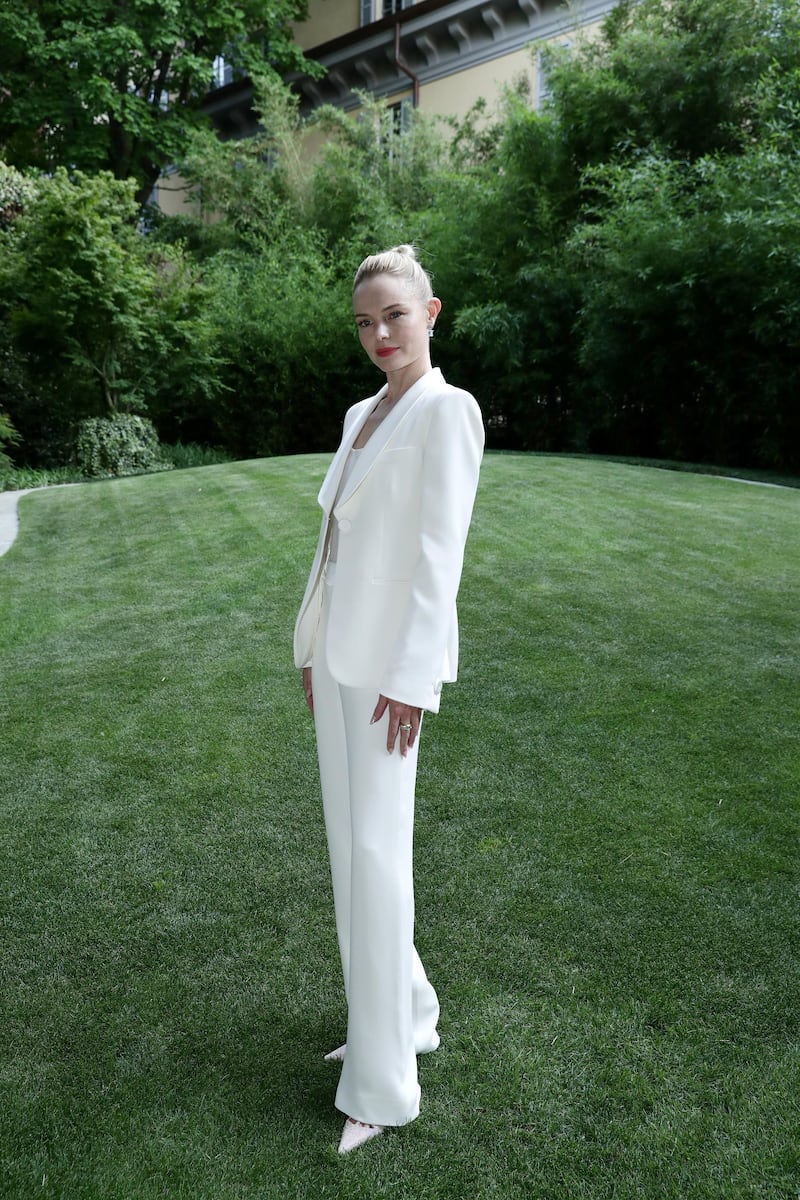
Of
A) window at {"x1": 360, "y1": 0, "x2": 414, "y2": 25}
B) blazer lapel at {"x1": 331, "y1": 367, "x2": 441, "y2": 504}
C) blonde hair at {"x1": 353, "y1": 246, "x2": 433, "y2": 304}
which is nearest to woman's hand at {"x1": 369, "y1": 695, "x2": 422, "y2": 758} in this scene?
blazer lapel at {"x1": 331, "y1": 367, "x2": 441, "y2": 504}

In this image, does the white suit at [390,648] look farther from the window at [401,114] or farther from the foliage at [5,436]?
the window at [401,114]

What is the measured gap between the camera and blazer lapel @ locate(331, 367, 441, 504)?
1606 mm

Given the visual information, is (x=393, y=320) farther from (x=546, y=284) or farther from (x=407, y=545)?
(x=546, y=284)

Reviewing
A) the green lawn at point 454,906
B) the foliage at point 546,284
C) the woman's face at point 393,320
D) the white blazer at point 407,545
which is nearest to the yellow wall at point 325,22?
the foliage at point 546,284

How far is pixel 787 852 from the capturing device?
2664 millimetres

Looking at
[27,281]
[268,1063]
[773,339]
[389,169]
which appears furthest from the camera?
[389,169]

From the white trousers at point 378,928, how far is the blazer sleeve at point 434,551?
Result: 0.35 ft

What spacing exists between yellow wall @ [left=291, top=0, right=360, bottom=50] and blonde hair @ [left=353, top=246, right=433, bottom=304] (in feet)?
65.4

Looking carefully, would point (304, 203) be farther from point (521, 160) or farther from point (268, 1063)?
point (268, 1063)

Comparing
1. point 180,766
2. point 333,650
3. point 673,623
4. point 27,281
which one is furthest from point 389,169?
point 333,650

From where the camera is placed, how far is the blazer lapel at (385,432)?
161 cm

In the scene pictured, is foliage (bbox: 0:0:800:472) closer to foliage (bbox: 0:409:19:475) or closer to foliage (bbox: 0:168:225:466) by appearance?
foliage (bbox: 0:168:225:466)

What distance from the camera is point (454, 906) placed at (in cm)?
246

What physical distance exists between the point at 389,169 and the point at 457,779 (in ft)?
47.6
